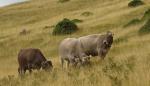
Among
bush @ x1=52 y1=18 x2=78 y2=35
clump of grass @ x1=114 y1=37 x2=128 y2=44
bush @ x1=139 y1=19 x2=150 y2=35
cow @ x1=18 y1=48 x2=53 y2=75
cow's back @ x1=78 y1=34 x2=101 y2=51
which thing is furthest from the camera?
bush @ x1=52 y1=18 x2=78 y2=35

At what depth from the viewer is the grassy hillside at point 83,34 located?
1166 centimetres

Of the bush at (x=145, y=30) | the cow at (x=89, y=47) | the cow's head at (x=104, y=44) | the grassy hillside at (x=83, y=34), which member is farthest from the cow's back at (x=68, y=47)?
the bush at (x=145, y=30)

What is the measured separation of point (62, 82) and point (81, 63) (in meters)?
8.19

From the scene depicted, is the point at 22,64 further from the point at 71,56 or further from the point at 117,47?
the point at 117,47

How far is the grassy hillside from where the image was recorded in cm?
1166

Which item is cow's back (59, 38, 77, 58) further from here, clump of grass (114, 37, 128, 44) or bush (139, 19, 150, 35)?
bush (139, 19, 150, 35)

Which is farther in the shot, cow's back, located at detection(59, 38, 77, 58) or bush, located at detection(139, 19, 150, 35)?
bush, located at detection(139, 19, 150, 35)

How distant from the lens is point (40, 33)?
4775 centimetres

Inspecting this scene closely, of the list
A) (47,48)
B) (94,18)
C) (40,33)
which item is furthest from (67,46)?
(94,18)

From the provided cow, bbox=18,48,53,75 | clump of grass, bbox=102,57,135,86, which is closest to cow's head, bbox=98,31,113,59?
cow, bbox=18,48,53,75

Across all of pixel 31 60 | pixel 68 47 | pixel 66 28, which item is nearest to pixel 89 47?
pixel 68 47

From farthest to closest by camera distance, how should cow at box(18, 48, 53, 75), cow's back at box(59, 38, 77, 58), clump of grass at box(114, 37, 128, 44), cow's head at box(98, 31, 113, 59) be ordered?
clump of grass at box(114, 37, 128, 44) → cow's back at box(59, 38, 77, 58) → cow's head at box(98, 31, 113, 59) → cow at box(18, 48, 53, 75)

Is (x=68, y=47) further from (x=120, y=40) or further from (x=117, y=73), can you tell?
(x=117, y=73)

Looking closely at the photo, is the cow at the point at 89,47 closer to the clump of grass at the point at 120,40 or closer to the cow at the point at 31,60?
the cow at the point at 31,60
